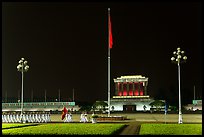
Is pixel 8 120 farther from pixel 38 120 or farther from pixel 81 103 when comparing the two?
pixel 81 103

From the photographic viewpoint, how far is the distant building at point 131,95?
236 ft

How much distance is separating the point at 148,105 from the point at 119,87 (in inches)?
308

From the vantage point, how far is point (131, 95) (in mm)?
75750

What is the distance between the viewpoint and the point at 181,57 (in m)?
29.6

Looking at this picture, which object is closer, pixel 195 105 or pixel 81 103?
pixel 195 105

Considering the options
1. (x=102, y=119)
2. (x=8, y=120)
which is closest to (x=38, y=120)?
(x=8, y=120)

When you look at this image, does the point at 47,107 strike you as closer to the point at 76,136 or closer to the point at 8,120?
the point at 8,120

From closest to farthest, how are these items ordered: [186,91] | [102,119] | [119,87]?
[102,119]
[119,87]
[186,91]

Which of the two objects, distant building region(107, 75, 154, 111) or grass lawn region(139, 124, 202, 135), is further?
distant building region(107, 75, 154, 111)

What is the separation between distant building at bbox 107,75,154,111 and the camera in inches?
2830

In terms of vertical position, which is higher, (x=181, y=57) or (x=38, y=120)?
(x=181, y=57)

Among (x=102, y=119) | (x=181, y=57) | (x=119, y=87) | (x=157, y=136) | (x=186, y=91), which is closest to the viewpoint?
(x=157, y=136)

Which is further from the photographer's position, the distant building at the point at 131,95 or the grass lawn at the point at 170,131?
the distant building at the point at 131,95

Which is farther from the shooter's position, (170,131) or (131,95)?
(131,95)
